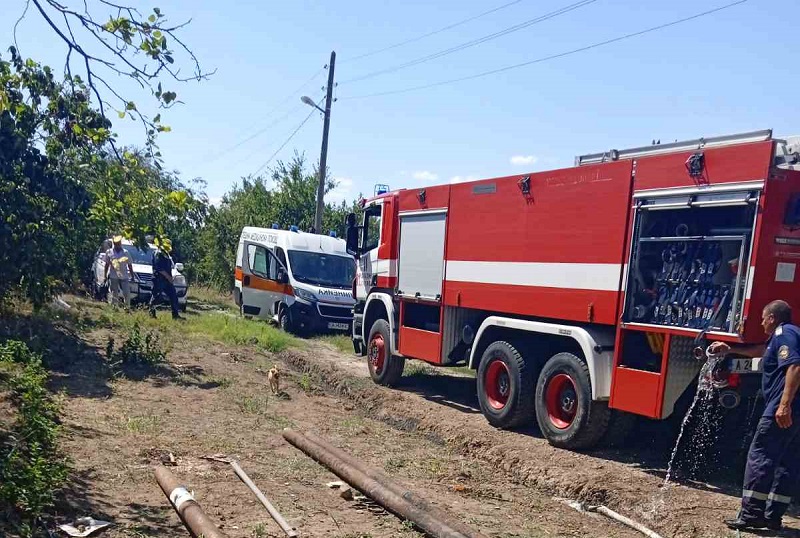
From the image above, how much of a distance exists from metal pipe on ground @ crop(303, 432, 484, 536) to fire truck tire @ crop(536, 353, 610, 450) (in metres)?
2.22

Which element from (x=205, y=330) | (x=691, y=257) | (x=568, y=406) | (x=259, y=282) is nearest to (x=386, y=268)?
(x=568, y=406)

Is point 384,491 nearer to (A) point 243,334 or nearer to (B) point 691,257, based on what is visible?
(B) point 691,257

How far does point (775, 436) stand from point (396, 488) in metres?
3.05

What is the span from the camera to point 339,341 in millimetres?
16266

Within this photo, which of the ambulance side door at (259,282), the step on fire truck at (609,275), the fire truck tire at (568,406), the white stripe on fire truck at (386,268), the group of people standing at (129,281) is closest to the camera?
the step on fire truck at (609,275)

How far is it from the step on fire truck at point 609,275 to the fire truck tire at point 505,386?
0.06ft

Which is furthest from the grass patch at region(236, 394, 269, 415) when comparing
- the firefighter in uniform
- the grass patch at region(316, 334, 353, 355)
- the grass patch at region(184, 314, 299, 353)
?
the firefighter in uniform

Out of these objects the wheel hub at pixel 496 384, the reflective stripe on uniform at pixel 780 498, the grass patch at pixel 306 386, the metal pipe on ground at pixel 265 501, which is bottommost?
the grass patch at pixel 306 386

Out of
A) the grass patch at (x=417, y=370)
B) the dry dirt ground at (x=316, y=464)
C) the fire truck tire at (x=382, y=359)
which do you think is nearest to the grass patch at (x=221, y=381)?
the dry dirt ground at (x=316, y=464)

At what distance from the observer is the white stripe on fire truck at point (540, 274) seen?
281 inches

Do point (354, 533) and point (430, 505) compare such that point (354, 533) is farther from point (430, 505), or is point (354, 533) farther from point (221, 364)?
point (221, 364)

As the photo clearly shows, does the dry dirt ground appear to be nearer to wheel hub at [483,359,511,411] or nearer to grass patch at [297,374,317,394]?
grass patch at [297,374,317,394]

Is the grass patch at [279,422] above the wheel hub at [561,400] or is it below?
below

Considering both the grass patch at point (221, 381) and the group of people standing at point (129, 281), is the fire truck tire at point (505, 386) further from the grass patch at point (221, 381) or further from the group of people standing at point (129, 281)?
the group of people standing at point (129, 281)
